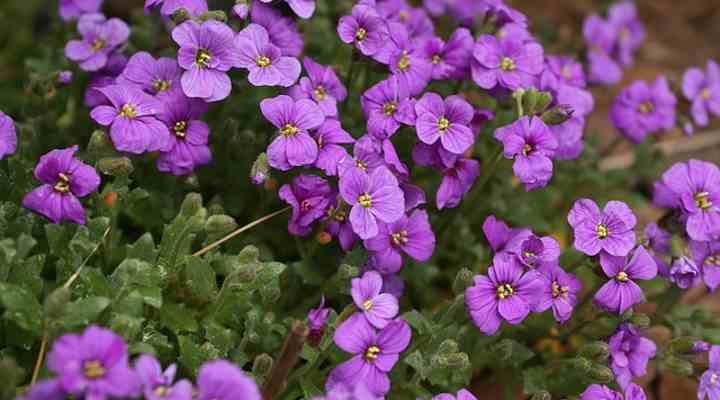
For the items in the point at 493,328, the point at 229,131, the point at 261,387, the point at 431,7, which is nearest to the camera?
the point at 261,387

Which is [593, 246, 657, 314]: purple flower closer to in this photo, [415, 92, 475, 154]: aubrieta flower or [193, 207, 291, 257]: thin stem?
[415, 92, 475, 154]: aubrieta flower

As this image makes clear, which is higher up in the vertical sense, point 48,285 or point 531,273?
point 531,273

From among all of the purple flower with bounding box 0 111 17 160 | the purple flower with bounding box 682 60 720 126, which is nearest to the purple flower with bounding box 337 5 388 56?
the purple flower with bounding box 0 111 17 160

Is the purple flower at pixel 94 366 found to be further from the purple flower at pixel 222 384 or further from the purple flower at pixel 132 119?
the purple flower at pixel 132 119

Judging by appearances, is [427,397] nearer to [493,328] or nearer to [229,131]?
[493,328]

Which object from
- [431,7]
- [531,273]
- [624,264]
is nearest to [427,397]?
[531,273]

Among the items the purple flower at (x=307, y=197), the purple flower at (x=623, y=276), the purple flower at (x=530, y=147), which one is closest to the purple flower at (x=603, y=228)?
the purple flower at (x=623, y=276)
